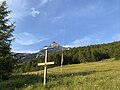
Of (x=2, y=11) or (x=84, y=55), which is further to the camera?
(x=84, y=55)

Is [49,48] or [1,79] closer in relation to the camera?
[49,48]

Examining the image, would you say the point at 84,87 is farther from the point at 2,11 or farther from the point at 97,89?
the point at 2,11

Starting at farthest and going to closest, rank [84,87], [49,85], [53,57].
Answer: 1. [53,57]
2. [49,85]
3. [84,87]

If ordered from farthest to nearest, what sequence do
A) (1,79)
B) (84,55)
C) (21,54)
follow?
(84,55) → (21,54) → (1,79)

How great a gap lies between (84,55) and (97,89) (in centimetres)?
14360

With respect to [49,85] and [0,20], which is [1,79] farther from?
[49,85]

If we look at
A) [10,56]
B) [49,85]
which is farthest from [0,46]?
[49,85]

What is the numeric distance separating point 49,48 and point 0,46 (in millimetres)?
10577

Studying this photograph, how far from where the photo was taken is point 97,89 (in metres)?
16.8

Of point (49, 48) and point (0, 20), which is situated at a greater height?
point (0, 20)

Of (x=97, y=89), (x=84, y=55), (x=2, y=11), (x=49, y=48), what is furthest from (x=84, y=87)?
(x=84, y=55)

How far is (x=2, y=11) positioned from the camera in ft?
111

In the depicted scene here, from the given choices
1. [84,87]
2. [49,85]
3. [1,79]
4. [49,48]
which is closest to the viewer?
[84,87]

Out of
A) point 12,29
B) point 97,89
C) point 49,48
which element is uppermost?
point 12,29
